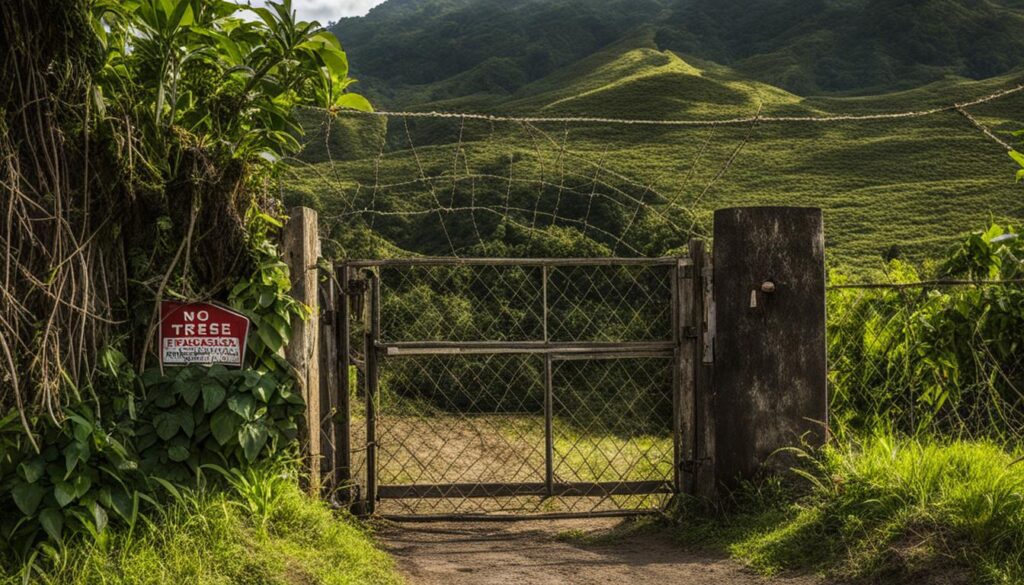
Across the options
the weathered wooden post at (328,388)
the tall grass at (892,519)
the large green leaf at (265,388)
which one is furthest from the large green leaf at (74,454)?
the tall grass at (892,519)

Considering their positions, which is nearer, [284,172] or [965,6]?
[284,172]

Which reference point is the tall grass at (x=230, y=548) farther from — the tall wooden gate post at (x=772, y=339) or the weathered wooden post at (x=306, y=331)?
the tall wooden gate post at (x=772, y=339)

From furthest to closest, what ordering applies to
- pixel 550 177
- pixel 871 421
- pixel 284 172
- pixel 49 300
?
pixel 550 177
pixel 871 421
pixel 284 172
pixel 49 300

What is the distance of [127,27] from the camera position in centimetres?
396

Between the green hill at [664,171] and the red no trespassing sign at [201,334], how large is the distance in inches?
237

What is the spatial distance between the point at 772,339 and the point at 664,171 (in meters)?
18.0

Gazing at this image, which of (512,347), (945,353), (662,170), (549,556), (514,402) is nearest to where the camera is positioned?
(549,556)

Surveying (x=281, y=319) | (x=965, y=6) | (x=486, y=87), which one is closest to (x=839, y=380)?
(x=281, y=319)

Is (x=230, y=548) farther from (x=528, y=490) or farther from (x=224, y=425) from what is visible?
(x=528, y=490)

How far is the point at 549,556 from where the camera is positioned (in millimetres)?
4816

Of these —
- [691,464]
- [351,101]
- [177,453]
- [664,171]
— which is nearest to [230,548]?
[177,453]

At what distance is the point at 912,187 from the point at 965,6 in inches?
1151

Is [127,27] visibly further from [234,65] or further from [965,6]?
[965,6]

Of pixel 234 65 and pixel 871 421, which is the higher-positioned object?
pixel 234 65
